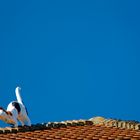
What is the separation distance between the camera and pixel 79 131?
32.7 ft

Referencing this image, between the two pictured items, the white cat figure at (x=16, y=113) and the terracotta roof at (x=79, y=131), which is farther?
the white cat figure at (x=16, y=113)

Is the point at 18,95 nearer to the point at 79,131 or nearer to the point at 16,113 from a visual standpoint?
the point at 16,113

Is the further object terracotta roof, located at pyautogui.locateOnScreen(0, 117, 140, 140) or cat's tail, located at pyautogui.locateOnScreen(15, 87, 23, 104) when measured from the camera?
cat's tail, located at pyautogui.locateOnScreen(15, 87, 23, 104)

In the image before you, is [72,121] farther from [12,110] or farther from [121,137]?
[121,137]

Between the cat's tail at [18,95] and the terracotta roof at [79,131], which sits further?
the cat's tail at [18,95]

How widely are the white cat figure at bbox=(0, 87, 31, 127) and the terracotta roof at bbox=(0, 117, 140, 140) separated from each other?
782 mm

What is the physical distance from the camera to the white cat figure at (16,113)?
1093cm

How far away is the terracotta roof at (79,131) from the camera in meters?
8.88

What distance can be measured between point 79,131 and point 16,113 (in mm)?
2053

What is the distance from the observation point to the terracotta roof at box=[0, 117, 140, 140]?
8.88m

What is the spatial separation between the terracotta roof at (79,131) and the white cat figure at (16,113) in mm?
782

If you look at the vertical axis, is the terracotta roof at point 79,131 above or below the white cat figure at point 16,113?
below

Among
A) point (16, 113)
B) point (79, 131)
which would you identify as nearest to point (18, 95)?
point (16, 113)

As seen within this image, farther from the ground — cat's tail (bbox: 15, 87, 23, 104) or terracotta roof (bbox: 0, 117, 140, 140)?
cat's tail (bbox: 15, 87, 23, 104)
